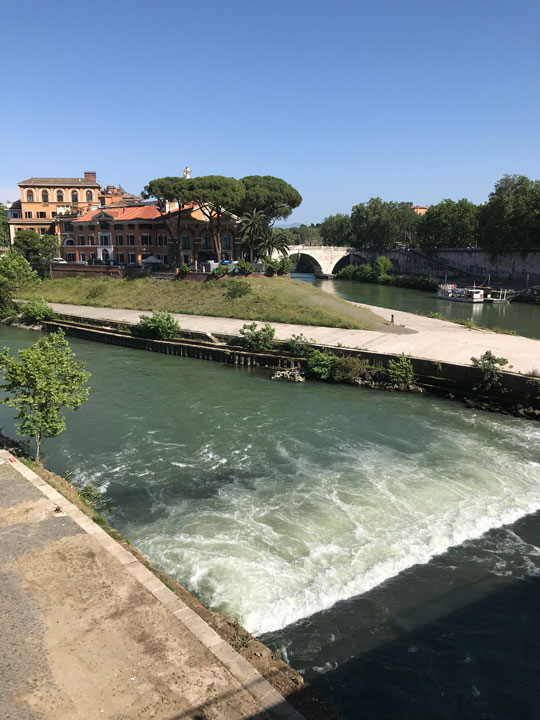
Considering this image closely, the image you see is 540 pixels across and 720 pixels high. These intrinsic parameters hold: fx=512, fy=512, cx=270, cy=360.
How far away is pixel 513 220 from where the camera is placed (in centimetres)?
8875

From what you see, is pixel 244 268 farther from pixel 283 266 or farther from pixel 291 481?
pixel 291 481

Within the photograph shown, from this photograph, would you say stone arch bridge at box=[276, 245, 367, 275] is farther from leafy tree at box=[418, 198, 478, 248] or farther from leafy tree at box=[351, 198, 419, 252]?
leafy tree at box=[418, 198, 478, 248]

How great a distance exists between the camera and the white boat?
8206cm

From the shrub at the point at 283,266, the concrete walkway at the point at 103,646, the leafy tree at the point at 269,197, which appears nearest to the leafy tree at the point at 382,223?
the leafy tree at the point at 269,197

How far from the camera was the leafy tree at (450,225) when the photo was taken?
108 meters

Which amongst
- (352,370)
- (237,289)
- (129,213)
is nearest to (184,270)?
(237,289)

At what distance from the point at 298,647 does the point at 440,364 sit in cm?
2497

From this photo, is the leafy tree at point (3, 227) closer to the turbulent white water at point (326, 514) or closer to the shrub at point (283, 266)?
the shrub at point (283, 266)

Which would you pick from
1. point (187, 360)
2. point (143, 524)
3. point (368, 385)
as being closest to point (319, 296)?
point (187, 360)

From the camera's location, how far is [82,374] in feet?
67.7

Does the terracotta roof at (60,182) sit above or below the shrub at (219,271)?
above

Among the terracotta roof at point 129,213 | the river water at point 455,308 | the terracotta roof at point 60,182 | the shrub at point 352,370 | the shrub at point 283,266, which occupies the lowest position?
the shrub at point 352,370

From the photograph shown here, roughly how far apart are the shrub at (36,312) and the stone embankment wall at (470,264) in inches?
3108

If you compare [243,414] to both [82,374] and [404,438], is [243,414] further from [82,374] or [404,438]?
[82,374]
